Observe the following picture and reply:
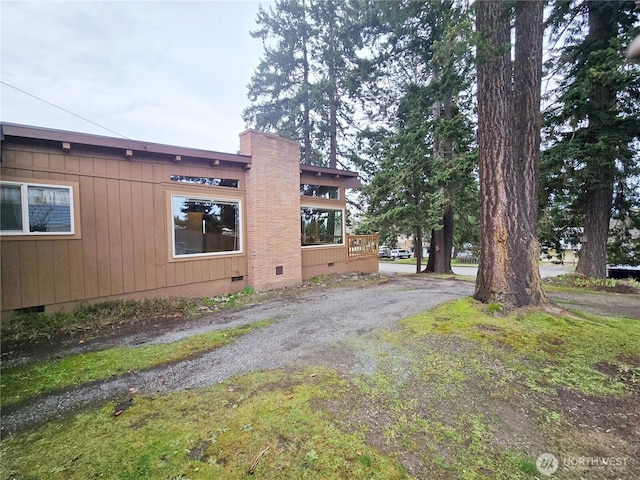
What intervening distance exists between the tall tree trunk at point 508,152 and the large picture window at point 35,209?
7601 millimetres

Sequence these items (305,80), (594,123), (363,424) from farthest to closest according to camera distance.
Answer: (305,80), (594,123), (363,424)

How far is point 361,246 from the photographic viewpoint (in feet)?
39.0

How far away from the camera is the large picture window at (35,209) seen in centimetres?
462

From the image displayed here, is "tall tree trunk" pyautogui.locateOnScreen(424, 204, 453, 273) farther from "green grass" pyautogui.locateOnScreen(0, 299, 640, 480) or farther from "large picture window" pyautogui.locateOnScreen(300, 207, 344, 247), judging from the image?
"green grass" pyautogui.locateOnScreen(0, 299, 640, 480)

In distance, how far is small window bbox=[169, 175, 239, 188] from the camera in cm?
664

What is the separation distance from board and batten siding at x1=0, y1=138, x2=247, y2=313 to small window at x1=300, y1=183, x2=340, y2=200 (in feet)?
11.1

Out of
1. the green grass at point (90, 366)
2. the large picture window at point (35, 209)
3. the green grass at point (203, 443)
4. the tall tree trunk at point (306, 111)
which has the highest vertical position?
the tall tree trunk at point (306, 111)

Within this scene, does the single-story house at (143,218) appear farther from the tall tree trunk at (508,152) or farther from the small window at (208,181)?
the tall tree trunk at (508,152)

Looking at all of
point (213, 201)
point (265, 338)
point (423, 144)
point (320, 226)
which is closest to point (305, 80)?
point (423, 144)

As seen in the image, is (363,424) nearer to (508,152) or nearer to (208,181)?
(508,152)

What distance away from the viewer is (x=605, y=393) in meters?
2.46

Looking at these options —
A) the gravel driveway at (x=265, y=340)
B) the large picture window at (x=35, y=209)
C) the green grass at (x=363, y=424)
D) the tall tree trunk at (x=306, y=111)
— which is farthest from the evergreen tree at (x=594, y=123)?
the large picture window at (x=35, y=209)

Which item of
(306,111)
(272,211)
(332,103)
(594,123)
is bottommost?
(272,211)

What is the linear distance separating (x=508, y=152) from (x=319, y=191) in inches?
254
